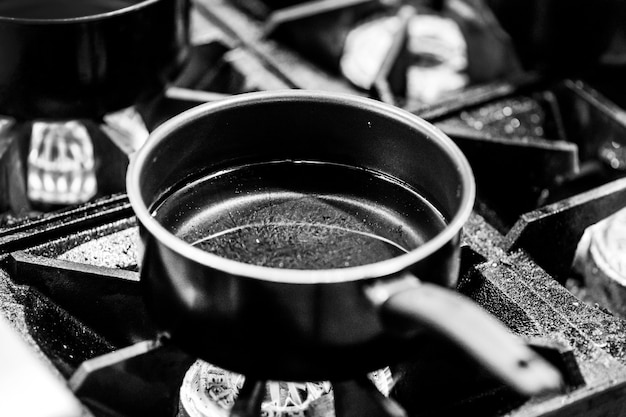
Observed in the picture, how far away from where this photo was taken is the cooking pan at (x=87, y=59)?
85 centimetres

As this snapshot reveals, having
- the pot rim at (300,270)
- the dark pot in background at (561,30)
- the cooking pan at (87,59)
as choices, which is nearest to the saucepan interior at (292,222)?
the pot rim at (300,270)

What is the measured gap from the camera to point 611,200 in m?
0.90

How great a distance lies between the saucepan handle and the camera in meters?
0.48

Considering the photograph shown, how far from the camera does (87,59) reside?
0.88m

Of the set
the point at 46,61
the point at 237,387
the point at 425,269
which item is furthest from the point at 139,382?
the point at 46,61

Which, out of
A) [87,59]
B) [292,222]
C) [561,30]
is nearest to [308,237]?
[292,222]

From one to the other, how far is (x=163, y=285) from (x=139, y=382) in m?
0.11

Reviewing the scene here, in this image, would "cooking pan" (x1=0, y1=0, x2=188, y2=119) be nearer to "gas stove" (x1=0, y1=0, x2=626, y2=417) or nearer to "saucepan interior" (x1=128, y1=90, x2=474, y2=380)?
"gas stove" (x1=0, y1=0, x2=626, y2=417)

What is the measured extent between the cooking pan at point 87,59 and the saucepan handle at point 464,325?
478 mm

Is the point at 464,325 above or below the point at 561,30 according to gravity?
above

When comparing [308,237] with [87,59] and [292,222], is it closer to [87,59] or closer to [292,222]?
[292,222]

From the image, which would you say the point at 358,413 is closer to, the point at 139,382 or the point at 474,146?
the point at 139,382

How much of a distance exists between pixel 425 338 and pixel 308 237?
5.9 inches

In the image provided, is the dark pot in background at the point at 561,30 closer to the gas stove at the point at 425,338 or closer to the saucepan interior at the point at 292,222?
the gas stove at the point at 425,338
